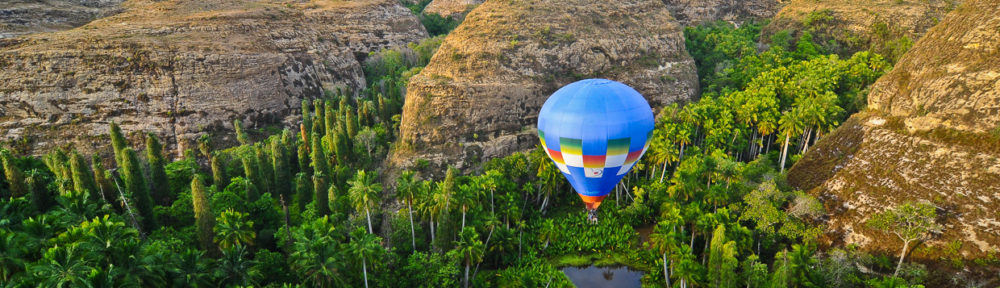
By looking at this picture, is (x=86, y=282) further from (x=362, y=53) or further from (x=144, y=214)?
(x=362, y=53)

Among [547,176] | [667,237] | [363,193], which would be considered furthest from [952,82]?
[363,193]

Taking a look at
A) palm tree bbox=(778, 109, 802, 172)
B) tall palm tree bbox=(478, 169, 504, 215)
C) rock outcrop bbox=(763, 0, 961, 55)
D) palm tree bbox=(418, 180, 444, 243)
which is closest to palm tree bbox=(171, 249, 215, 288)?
palm tree bbox=(418, 180, 444, 243)

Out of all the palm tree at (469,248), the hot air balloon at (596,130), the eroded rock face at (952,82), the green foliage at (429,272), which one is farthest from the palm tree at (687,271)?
the eroded rock face at (952,82)

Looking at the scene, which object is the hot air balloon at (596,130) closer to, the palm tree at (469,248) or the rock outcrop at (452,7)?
the palm tree at (469,248)

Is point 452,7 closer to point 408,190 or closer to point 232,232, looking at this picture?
point 408,190

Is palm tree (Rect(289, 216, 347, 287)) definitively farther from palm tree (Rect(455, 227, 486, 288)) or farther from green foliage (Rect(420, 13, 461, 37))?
green foliage (Rect(420, 13, 461, 37))

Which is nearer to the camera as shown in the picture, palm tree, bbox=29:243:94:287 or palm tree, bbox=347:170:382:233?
palm tree, bbox=29:243:94:287

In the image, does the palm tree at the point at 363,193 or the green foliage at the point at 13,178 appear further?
the green foliage at the point at 13,178
